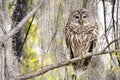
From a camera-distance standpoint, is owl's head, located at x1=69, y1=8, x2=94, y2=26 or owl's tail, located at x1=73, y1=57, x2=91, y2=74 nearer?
owl's tail, located at x1=73, y1=57, x2=91, y2=74

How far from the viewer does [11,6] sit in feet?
21.3

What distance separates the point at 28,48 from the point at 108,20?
4.27ft

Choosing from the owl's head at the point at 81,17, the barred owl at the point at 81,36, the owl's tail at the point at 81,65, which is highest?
the owl's head at the point at 81,17

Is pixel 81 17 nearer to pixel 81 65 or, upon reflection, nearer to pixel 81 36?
pixel 81 36

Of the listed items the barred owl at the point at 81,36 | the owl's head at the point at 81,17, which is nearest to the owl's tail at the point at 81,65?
the barred owl at the point at 81,36

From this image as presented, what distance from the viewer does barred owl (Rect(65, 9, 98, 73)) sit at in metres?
5.58

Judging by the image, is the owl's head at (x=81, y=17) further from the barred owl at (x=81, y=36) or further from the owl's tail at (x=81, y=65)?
the owl's tail at (x=81, y=65)

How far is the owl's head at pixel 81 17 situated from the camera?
222 inches

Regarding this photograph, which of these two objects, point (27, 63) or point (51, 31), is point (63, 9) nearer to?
point (51, 31)

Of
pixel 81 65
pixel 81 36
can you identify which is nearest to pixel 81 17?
pixel 81 36

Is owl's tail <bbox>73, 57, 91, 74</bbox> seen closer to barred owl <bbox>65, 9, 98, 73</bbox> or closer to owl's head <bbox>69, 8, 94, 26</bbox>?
barred owl <bbox>65, 9, 98, 73</bbox>

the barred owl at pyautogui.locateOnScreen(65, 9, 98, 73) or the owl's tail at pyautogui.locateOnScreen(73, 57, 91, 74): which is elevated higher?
the barred owl at pyautogui.locateOnScreen(65, 9, 98, 73)

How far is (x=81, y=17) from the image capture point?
589cm

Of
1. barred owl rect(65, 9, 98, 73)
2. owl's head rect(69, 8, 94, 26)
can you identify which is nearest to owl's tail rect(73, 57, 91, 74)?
barred owl rect(65, 9, 98, 73)
